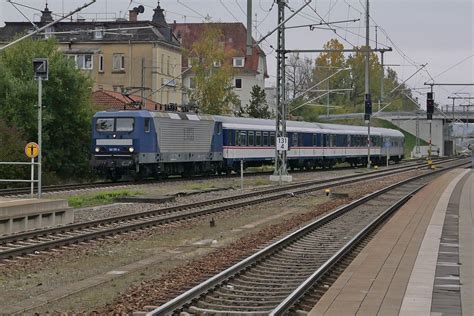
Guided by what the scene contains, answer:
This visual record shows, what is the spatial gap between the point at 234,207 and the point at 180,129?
1523cm

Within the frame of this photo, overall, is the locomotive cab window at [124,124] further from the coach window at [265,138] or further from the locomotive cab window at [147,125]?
the coach window at [265,138]

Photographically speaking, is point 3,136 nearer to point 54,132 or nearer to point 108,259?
point 54,132

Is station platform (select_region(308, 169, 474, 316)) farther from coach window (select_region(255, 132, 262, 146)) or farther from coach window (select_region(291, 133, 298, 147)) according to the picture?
coach window (select_region(291, 133, 298, 147))

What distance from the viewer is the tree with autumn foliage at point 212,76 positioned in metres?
66.2

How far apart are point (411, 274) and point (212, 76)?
55534 millimetres

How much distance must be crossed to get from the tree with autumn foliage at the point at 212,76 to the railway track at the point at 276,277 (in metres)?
45.7

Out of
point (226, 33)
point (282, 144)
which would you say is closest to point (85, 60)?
point (226, 33)

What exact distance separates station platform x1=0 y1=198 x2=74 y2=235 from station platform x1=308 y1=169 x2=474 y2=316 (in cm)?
744

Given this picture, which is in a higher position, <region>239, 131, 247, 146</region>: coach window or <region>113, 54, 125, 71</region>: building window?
<region>113, 54, 125, 71</region>: building window

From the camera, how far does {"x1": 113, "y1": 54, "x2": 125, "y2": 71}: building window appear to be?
77250mm

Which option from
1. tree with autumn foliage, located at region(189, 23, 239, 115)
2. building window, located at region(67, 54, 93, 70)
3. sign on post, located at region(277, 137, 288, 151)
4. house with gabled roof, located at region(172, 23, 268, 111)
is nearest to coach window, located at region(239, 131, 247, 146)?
sign on post, located at region(277, 137, 288, 151)

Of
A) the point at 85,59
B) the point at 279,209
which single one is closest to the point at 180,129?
the point at 279,209

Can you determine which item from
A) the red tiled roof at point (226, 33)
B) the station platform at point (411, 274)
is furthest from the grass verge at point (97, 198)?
the red tiled roof at point (226, 33)

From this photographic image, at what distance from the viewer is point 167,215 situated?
22.5m
